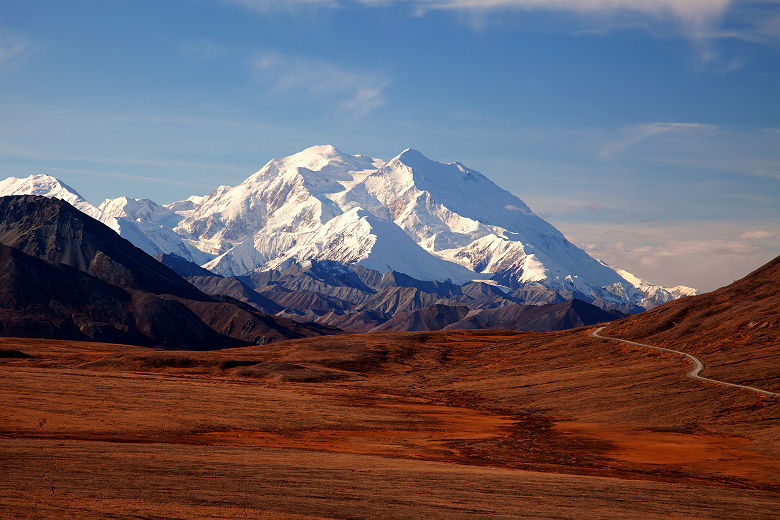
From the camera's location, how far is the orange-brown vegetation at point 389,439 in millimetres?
26953

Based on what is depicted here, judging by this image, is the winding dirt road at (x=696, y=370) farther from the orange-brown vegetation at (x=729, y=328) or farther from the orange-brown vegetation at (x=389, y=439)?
the orange-brown vegetation at (x=389, y=439)

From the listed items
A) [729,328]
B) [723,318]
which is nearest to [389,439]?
[729,328]

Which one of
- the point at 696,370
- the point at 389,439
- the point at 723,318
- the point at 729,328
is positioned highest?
the point at 723,318

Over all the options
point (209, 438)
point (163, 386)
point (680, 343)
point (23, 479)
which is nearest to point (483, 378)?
point (680, 343)

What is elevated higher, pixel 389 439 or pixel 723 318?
pixel 723 318

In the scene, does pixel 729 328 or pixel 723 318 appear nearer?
pixel 729 328

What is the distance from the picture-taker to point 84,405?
58.2 meters

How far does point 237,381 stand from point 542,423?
4498 centimetres

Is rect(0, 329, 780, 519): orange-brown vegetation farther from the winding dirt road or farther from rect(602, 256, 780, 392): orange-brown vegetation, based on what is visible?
rect(602, 256, 780, 392): orange-brown vegetation

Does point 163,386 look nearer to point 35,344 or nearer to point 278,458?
point 278,458

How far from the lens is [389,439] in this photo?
53938 millimetres

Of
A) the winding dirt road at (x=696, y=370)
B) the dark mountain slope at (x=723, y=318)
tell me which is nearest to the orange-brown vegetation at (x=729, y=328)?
the dark mountain slope at (x=723, y=318)

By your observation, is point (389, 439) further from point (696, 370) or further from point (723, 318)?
point (723, 318)

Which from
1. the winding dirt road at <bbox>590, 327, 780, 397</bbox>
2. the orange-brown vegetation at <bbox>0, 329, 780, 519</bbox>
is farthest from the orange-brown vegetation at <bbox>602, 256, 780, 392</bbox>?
the orange-brown vegetation at <bbox>0, 329, 780, 519</bbox>
